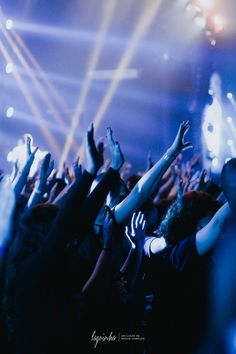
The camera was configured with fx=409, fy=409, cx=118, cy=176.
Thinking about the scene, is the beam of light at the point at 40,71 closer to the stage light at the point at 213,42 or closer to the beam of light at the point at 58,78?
the beam of light at the point at 58,78

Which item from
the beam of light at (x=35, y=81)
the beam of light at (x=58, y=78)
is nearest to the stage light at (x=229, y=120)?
the beam of light at (x=58, y=78)

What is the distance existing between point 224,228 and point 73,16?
6.43 meters

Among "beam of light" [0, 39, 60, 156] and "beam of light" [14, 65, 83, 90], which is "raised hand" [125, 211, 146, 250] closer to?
"beam of light" [0, 39, 60, 156]

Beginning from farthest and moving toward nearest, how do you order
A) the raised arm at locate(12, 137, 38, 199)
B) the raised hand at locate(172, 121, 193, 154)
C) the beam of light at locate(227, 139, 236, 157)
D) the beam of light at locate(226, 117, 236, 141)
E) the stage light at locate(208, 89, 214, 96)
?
the stage light at locate(208, 89, 214, 96)
the beam of light at locate(226, 117, 236, 141)
the beam of light at locate(227, 139, 236, 157)
the raised arm at locate(12, 137, 38, 199)
the raised hand at locate(172, 121, 193, 154)

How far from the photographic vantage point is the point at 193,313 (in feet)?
5.91

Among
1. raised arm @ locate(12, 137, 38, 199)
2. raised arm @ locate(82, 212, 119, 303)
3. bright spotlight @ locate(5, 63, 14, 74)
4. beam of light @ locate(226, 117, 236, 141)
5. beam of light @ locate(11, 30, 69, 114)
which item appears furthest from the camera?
beam of light @ locate(226, 117, 236, 141)

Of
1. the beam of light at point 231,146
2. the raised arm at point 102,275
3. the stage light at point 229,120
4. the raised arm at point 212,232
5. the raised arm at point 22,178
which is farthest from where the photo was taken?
the stage light at point 229,120

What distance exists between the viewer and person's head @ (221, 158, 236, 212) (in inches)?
68.7

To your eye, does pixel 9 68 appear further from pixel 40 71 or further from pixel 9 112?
pixel 40 71

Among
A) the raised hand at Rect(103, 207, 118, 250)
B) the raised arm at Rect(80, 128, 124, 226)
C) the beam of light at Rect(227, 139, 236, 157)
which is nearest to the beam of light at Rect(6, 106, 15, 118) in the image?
the beam of light at Rect(227, 139, 236, 157)

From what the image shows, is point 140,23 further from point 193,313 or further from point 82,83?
point 193,313

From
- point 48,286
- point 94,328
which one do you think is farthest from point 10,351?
point 48,286

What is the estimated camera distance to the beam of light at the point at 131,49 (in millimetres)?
8680

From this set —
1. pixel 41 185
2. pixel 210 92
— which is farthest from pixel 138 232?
pixel 210 92
